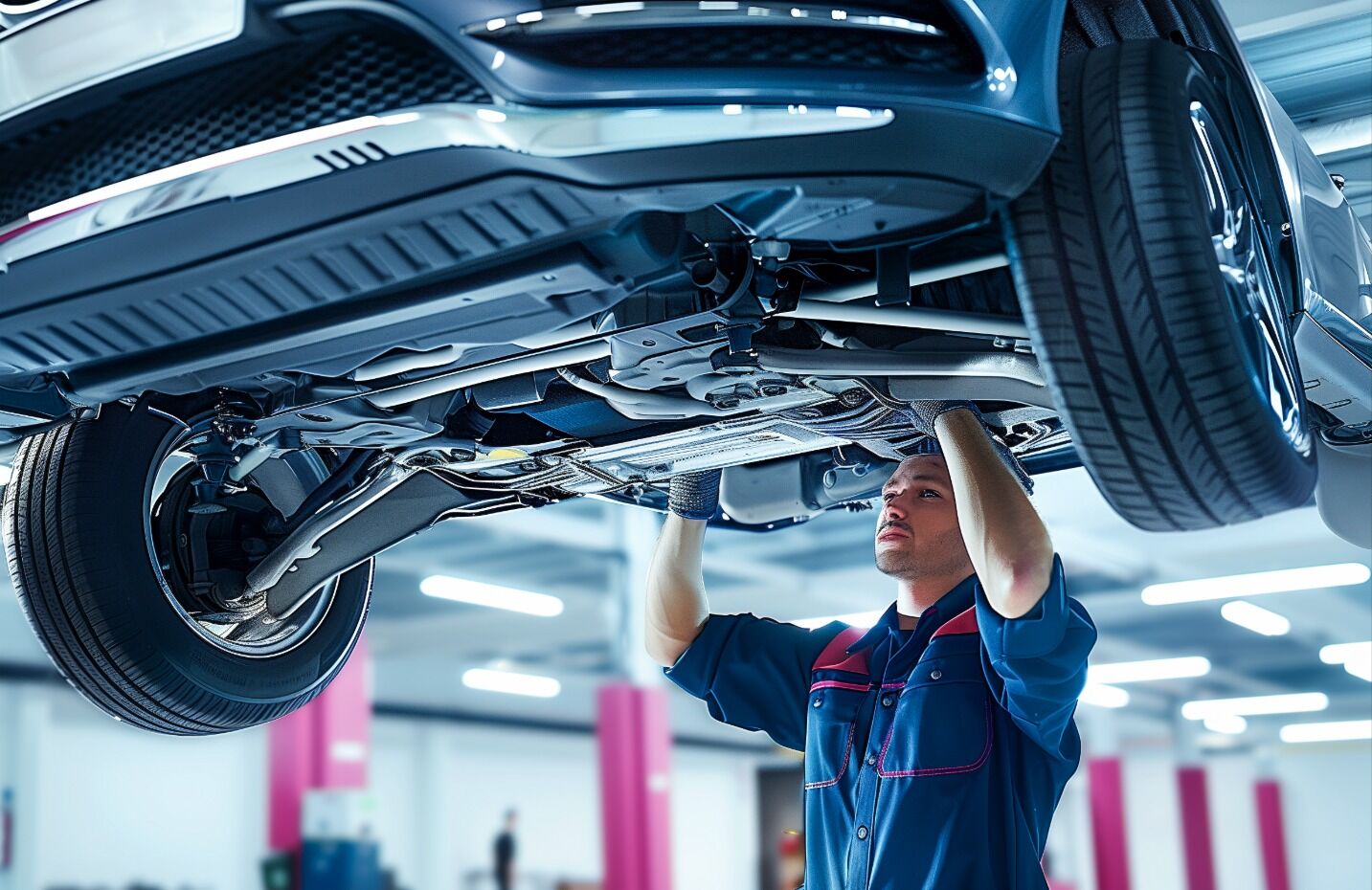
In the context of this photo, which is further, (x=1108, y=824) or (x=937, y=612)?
(x=1108, y=824)

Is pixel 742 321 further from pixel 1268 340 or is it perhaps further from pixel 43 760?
pixel 43 760

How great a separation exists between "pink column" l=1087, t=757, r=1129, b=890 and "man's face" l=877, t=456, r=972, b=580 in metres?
19.2

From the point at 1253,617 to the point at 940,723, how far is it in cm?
1138

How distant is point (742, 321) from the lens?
5.69 ft

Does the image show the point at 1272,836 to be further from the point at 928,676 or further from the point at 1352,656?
the point at 928,676

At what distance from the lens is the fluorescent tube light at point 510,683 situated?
632 inches

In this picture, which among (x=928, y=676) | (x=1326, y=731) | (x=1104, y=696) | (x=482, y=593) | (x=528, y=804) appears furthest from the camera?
(x=1326, y=731)

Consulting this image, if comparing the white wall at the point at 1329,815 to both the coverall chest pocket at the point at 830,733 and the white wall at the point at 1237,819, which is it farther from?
the coverall chest pocket at the point at 830,733

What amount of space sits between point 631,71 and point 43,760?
448 inches

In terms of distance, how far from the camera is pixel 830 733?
2.57 meters

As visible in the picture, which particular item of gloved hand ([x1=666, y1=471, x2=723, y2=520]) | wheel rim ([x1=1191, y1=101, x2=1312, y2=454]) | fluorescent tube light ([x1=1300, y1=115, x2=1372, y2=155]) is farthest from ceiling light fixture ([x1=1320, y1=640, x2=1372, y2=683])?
wheel rim ([x1=1191, y1=101, x2=1312, y2=454])

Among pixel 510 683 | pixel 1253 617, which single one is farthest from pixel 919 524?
pixel 510 683

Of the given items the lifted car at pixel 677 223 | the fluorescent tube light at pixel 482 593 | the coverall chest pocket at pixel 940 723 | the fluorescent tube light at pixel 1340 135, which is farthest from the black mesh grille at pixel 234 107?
the fluorescent tube light at pixel 482 593

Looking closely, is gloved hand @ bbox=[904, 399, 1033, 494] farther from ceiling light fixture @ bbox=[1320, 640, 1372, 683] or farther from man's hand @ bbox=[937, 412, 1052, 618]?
ceiling light fixture @ bbox=[1320, 640, 1372, 683]
